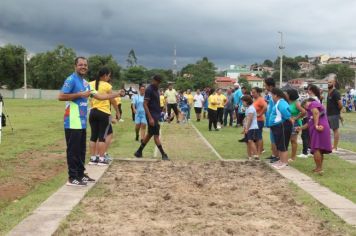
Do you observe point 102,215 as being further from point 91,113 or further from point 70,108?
point 91,113

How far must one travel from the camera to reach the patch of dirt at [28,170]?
8202 mm

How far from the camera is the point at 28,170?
10.1m

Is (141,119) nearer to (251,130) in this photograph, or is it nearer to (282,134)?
(251,130)

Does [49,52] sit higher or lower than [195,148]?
higher

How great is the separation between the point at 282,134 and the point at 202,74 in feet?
335

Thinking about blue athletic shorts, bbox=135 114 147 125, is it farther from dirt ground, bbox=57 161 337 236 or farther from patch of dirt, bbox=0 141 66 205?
dirt ground, bbox=57 161 337 236

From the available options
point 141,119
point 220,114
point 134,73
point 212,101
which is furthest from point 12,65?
point 141,119

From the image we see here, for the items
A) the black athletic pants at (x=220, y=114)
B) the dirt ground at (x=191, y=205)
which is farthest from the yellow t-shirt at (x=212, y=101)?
the dirt ground at (x=191, y=205)

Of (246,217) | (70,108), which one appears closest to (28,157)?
(70,108)

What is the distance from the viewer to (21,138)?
16578mm

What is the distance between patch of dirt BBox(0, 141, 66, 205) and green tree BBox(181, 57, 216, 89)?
313 feet

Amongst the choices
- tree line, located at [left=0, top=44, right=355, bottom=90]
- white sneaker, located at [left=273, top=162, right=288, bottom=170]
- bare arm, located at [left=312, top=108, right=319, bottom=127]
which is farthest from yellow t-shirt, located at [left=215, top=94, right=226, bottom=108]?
tree line, located at [left=0, top=44, right=355, bottom=90]

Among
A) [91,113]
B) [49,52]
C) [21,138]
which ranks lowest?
[21,138]

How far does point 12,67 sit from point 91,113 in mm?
87573
